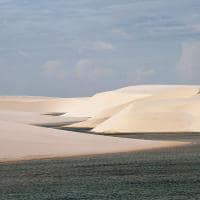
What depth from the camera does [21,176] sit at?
38.7 metres

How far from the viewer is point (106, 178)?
37188 millimetres

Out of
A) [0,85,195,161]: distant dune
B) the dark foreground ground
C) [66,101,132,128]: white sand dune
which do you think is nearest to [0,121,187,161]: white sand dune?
[0,85,195,161]: distant dune

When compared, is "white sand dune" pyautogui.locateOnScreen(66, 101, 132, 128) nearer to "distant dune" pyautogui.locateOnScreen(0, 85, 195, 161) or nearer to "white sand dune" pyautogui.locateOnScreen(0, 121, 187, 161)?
"distant dune" pyautogui.locateOnScreen(0, 85, 195, 161)

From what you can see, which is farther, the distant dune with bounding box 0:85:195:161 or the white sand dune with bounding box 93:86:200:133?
the white sand dune with bounding box 93:86:200:133

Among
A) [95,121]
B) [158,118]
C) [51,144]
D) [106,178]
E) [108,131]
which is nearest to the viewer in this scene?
[106,178]

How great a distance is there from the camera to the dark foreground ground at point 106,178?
104ft

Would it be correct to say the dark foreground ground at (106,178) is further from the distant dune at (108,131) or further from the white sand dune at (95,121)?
the white sand dune at (95,121)

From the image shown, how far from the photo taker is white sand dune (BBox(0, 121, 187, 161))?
5438cm

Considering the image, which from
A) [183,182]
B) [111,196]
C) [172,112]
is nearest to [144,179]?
[183,182]

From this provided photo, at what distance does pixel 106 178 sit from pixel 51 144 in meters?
22.6

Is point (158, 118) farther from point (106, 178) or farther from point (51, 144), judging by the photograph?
point (106, 178)

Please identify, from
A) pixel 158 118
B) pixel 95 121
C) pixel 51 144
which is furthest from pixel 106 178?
pixel 95 121

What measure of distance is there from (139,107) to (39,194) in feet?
239

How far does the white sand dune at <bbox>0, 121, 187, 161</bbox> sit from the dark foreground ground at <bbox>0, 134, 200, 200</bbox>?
529 centimetres
